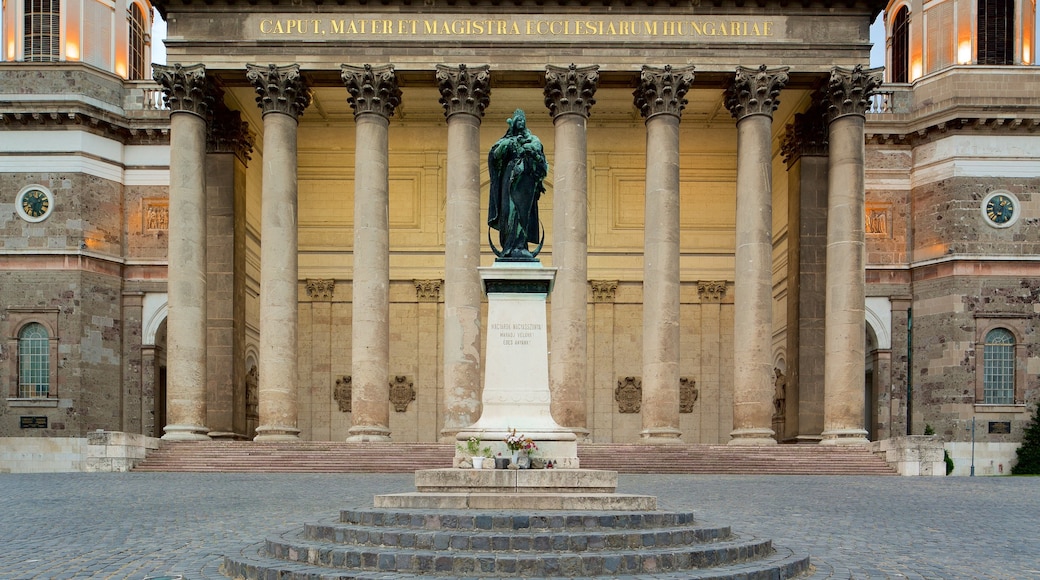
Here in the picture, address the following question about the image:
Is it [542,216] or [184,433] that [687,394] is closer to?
[542,216]

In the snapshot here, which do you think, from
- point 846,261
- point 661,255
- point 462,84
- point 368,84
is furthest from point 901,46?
point 368,84

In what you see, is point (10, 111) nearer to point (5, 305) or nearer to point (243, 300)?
point (5, 305)

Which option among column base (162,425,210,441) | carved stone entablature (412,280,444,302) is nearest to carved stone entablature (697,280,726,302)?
carved stone entablature (412,280,444,302)

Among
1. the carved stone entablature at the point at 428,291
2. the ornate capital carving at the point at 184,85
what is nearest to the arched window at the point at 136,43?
the ornate capital carving at the point at 184,85

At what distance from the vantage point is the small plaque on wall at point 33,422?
44562 mm

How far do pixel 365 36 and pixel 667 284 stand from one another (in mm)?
13278

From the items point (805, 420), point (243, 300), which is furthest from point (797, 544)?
point (243, 300)

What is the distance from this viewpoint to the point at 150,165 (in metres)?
48.0

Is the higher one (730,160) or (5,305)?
(730,160)

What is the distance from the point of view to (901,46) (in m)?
51.7

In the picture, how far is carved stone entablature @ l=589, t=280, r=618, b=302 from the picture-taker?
164ft

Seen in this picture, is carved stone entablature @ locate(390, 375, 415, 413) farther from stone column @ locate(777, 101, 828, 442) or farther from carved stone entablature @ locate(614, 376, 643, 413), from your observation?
stone column @ locate(777, 101, 828, 442)

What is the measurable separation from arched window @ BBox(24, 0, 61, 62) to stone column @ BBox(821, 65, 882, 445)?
98.9 feet

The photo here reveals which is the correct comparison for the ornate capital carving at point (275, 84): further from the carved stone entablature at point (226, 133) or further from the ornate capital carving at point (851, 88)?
the ornate capital carving at point (851, 88)
